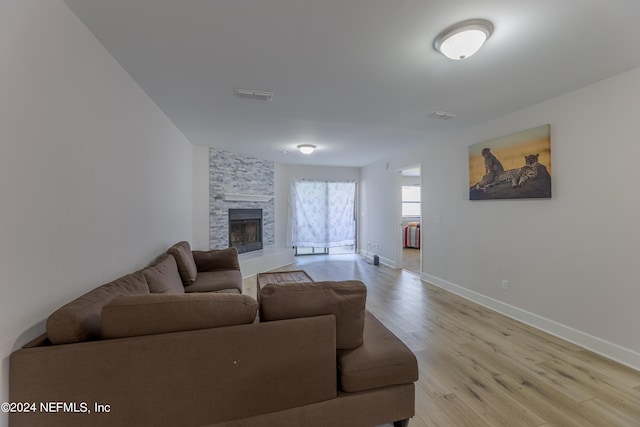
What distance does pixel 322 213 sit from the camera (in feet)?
22.7

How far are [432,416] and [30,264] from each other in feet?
7.55

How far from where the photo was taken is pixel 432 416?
Answer: 1.59 metres

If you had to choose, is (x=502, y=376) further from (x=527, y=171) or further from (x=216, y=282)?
(x=216, y=282)

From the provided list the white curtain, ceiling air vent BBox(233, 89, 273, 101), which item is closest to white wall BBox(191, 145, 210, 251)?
the white curtain

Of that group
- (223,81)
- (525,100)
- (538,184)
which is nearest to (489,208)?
(538,184)

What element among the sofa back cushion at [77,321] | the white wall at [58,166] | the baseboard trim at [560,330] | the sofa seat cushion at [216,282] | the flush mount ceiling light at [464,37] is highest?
the flush mount ceiling light at [464,37]

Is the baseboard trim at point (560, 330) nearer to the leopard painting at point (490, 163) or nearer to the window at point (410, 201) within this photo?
the leopard painting at point (490, 163)

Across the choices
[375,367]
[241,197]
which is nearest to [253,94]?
[375,367]

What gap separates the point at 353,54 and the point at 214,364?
2076mm

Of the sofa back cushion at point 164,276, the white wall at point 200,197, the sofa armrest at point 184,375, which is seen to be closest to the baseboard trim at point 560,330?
the sofa armrest at point 184,375

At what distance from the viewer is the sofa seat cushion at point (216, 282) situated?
2637 mm

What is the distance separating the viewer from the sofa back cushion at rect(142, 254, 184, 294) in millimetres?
2002

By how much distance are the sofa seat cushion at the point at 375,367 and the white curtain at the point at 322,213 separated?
5.31 meters

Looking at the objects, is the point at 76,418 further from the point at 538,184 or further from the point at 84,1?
the point at 538,184
